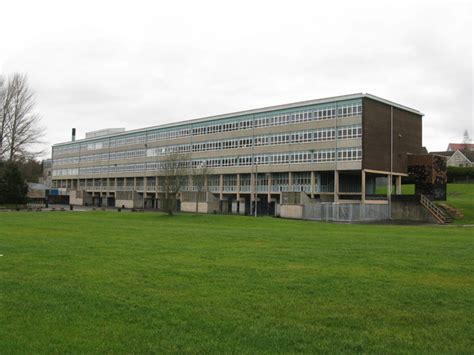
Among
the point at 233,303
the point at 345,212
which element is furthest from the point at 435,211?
the point at 233,303

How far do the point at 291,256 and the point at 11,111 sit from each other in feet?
194

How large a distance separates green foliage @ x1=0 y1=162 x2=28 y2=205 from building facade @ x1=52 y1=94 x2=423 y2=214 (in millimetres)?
21684

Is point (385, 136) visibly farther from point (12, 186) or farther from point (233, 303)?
point (233, 303)

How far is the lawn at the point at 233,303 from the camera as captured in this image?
703 centimetres

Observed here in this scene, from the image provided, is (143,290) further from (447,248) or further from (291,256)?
(447,248)

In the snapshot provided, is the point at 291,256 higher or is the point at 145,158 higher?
the point at 145,158

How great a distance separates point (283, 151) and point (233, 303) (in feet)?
208

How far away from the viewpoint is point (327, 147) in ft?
214

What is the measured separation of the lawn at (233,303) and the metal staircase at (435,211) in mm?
40498

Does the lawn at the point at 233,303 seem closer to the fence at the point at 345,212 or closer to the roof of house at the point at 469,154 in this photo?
the fence at the point at 345,212

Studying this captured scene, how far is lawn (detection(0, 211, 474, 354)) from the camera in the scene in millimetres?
7027

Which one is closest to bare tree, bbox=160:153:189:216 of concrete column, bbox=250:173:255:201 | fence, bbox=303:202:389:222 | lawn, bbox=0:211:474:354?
concrete column, bbox=250:173:255:201

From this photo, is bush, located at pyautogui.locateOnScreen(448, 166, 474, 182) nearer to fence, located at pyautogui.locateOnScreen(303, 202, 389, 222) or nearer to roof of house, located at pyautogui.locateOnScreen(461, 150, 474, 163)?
roof of house, located at pyautogui.locateOnScreen(461, 150, 474, 163)

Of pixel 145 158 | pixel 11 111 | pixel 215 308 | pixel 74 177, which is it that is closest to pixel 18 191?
pixel 11 111
